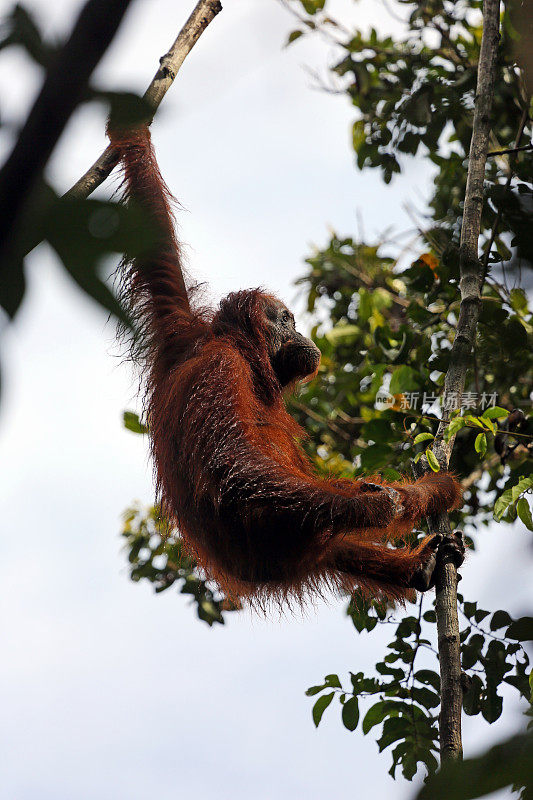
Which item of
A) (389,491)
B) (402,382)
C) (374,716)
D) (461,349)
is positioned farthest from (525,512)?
(374,716)

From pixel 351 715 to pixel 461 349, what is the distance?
1.56m

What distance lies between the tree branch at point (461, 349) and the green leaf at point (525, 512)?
1.13 ft

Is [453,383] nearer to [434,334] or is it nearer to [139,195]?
[139,195]

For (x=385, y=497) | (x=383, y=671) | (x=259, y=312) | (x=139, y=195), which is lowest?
(x=383, y=671)

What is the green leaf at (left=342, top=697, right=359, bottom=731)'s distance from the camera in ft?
11.8

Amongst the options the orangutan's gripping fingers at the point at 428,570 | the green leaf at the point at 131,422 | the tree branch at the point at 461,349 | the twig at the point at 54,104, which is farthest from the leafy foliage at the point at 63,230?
the green leaf at the point at 131,422

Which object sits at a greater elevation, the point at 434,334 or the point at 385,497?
the point at 434,334

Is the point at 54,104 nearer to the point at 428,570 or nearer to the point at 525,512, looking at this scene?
the point at 525,512

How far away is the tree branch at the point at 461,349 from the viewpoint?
2.81 meters

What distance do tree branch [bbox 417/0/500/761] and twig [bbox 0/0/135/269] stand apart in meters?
2.47

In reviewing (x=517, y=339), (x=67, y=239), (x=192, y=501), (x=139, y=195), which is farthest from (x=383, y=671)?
(x=67, y=239)

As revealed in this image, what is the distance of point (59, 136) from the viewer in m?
0.61

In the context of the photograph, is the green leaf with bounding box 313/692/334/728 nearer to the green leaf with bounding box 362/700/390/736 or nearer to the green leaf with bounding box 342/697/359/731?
the green leaf with bounding box 342/697/359/731

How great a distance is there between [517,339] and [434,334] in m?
2.58
